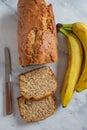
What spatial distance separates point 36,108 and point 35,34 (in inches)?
11.9

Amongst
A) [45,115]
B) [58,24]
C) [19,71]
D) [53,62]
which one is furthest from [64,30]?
[45,115]

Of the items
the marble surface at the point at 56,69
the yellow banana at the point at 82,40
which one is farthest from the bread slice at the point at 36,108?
the yellow banana at the point at 82,40

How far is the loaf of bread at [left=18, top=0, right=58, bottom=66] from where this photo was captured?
1.00 metres

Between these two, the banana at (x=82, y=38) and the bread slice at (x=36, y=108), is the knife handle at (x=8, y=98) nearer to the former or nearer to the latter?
the bread slice at (x=36, y=108)

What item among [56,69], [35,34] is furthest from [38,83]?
[35,34]

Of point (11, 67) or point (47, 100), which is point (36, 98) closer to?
point (47, 100)

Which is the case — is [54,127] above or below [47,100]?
below

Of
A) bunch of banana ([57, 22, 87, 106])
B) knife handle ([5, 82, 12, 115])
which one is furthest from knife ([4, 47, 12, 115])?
bunch of banana ([57, 22, 87, 106])

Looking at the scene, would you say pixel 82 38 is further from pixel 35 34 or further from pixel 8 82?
pixel 8 82

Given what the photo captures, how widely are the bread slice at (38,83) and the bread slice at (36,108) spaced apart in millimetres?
35

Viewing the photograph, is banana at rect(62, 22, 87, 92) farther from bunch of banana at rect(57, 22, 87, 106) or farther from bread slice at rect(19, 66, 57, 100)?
bread slice at rect(19, 66, 57, 100)

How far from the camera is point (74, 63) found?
1.10m

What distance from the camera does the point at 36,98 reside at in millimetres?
1076

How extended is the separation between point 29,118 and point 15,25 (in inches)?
14.9
